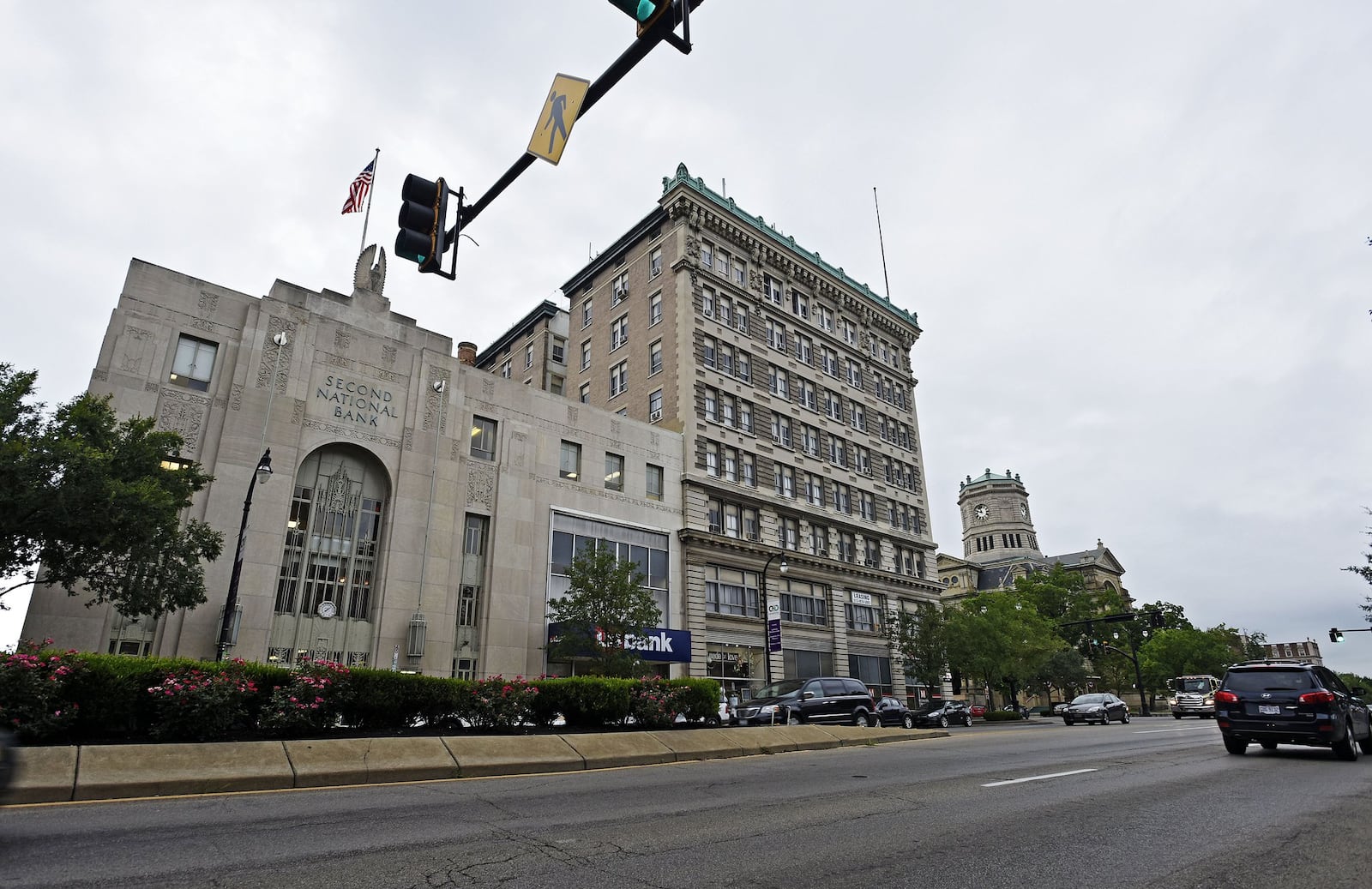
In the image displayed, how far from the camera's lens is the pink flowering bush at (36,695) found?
10359mm

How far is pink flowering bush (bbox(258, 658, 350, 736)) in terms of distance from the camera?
500 inches

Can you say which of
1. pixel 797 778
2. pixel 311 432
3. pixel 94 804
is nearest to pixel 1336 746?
pixel 797 778

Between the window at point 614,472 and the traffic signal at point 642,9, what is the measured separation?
33.6 metres

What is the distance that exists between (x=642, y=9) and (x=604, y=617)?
26971 mm

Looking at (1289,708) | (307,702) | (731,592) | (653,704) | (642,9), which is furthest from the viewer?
(731,592)

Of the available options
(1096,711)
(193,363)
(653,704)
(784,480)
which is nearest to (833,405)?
(784,480)

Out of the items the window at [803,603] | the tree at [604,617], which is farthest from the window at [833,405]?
the tree at [604,617]

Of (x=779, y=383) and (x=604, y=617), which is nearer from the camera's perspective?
(x=604, y=617)

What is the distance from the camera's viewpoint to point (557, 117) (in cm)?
711

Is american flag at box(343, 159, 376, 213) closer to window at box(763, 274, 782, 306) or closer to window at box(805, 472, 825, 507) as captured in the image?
window at box(763, 274, 782, 306)

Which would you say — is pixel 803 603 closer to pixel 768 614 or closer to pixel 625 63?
pixel 768 614

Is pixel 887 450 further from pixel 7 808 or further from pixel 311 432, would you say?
pixel 7 808

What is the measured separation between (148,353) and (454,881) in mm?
28578

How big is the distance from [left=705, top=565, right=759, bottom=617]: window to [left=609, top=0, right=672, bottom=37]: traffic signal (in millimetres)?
36413
